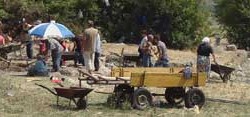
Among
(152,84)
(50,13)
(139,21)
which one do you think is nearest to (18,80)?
(152,84)

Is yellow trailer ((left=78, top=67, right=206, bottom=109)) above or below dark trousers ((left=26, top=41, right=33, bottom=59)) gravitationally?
below

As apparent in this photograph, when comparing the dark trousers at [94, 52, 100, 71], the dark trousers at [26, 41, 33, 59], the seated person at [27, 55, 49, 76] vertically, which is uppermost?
the dark trousers at [26, 41, 33, 59]

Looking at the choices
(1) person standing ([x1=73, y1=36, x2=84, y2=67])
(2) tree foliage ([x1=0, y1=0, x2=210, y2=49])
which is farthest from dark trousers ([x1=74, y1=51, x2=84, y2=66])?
(2) tree foliage ([x1=0, y1=0, x2=210, y2=49])

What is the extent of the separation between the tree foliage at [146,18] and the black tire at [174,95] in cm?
1929

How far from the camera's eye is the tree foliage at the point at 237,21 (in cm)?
4253

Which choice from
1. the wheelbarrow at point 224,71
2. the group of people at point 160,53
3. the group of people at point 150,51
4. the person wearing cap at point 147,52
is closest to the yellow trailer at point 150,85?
the group of people at point 160,53

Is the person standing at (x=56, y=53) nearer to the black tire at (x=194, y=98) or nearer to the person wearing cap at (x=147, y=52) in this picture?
the person wearing cap at (x=147, y=52)

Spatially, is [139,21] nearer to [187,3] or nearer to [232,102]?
[187,3]

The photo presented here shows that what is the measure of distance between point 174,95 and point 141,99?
53.1 inches

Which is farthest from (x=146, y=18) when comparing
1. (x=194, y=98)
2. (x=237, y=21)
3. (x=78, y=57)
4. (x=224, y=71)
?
(x=194, y=98)

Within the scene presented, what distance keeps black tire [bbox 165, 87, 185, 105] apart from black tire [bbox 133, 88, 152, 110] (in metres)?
1.02

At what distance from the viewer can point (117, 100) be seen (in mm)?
15219

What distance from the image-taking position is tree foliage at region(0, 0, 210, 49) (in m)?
36.6

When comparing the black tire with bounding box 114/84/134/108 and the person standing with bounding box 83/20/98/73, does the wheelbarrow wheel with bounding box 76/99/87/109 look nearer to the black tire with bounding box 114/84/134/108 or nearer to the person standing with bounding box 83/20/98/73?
the black tire with bounding box 114/84/134/108
